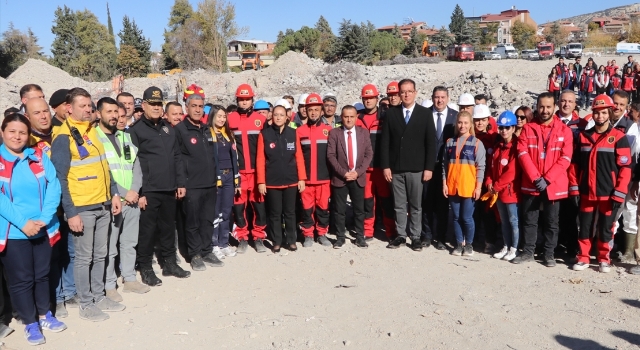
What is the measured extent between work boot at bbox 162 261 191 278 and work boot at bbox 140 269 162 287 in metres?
0.27

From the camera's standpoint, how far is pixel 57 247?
486 cm

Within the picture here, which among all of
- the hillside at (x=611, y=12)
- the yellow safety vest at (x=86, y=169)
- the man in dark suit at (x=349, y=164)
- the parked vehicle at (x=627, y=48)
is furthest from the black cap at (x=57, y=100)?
the hillside at (x=611, y=12)

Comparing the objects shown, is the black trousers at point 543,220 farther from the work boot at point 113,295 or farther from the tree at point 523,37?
the tree at point 523,37

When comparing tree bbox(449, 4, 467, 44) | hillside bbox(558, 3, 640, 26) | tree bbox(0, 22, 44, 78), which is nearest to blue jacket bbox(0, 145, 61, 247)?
tree bbox(0, 22, 44, 78)

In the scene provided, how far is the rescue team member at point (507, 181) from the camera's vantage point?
629cm

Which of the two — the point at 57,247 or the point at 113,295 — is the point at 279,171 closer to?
the point at 113,295

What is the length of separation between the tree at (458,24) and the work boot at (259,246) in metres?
58.6

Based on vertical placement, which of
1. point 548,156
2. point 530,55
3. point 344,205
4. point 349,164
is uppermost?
point 530,55

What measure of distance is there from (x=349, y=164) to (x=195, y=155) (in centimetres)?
223

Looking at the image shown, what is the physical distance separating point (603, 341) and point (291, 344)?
8.97 feet

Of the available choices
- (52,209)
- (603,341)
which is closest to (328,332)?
(603,341)

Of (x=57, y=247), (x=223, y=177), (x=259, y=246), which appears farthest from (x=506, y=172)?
(x=57, y=247)

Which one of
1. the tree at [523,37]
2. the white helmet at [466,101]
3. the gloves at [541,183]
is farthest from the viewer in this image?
the tree at [523,37]

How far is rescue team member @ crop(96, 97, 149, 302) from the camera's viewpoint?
16.6 ft
